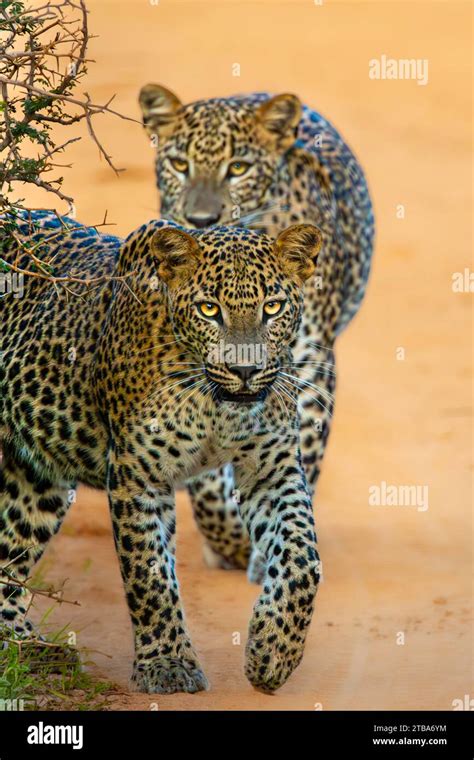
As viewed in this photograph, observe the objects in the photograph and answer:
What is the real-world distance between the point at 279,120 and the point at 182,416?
418cm

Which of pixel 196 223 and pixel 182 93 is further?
pixel 182 93

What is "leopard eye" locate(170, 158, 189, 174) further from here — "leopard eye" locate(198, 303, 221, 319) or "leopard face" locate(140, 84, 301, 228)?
"leopard eye" locate(198, 303, 221, 319)

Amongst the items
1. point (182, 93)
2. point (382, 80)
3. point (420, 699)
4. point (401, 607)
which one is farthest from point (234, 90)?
point (420, 699)

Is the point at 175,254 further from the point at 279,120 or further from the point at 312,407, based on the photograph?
the point at 279,120

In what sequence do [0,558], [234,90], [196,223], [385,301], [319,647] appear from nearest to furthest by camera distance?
1. [0,558]
2. [319,647]
3. [196,223]
4. [385,301]
5. [234,90]

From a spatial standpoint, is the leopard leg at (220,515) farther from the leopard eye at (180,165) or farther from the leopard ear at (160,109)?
the leopard ear at (160,109)

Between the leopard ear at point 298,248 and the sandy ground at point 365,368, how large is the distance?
2.03 meters

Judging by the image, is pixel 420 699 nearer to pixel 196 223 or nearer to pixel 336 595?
pixel 336 595

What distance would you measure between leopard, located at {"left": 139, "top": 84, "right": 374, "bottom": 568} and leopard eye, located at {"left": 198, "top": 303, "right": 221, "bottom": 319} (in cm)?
275

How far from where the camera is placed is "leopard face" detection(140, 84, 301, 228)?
11195 millimetres

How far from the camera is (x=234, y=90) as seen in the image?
77.6 ft

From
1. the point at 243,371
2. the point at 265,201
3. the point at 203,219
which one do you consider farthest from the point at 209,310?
the point at 265,201

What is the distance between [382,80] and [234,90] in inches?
102

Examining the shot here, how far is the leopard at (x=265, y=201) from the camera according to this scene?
10742 mm
